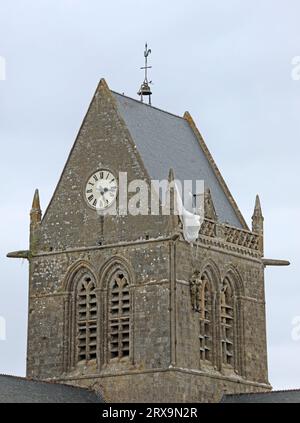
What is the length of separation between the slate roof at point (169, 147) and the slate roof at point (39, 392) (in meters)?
8.51

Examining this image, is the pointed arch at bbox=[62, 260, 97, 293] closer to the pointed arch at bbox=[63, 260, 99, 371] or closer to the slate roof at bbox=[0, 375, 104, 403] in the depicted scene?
the pointed arch at bbox=[63, 260, 99, 371]

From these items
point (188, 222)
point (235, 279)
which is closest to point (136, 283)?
point (188, 222)

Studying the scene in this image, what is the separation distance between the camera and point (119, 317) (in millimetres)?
67812

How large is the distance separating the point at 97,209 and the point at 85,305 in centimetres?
366

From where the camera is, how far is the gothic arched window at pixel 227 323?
69750 millimetres

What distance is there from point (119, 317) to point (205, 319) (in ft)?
10.9

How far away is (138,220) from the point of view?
223 feet

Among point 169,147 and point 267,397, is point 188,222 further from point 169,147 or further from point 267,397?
point 267,397

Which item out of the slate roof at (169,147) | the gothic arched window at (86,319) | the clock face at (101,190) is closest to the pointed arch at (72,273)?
the gothic arched window at (86,319)

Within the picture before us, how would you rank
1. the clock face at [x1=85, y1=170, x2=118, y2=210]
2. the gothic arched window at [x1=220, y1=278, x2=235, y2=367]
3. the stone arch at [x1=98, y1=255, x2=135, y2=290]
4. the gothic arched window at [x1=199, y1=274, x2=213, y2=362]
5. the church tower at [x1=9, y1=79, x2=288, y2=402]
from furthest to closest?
1. the gothic arched window at [x1=220, y1=278, x2=235, y2=367]
2. the clock face at [x1=85, y1=170, x2=118, y2=210]
3. the gothic arched window at [x1=199, y1=274, x2=213, y2=362]
4. the stone arch at [x1=98, y1=255, x2=135, y2=290]
5. the church tower at [x1=9, y1=79, x2=288, y2=402]

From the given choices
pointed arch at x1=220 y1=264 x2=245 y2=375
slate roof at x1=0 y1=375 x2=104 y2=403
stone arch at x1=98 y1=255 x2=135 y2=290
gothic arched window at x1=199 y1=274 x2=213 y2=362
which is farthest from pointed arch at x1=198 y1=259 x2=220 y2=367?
slate roof at x1=0 y1=375 x2=104 y2=403

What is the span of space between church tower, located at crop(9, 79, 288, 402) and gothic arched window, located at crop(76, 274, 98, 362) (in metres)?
0.04

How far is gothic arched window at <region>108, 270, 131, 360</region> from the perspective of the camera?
221 ft
